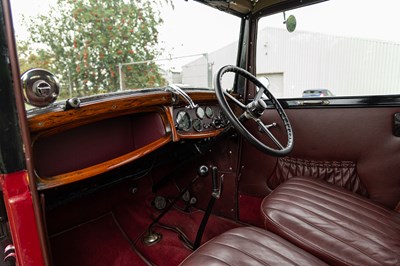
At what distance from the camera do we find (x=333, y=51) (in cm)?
163

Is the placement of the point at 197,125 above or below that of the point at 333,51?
below

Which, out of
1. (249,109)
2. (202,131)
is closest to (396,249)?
(249,109)

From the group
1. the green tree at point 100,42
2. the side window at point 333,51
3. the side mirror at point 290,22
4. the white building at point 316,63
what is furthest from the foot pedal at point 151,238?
the side mirror at point 290,22

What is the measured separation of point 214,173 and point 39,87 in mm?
912

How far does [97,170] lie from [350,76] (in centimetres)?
163

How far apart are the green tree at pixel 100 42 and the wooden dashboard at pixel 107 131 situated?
0.87 ft

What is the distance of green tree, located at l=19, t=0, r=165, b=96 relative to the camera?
4.56 feet

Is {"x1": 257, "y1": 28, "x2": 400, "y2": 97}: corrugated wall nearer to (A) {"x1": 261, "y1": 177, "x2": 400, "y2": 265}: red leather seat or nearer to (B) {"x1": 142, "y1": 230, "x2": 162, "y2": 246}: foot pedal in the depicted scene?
(A) {"x1": 261, "y1": 177, "x2": 400, "y2": 265}: red leather seat

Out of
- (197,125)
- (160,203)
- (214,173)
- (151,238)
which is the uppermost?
(197,125)

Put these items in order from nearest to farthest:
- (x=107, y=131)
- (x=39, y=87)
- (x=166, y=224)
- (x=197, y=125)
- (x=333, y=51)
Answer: (x=39, y=87)
(x=107, y=131)
(x=197, y=125)
(x=333, y=51)
(x=166, y=224)

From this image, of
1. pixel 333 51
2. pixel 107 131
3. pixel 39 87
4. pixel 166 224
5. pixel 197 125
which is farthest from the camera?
pixel 166 224

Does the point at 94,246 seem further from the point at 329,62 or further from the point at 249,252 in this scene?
the point at 329,62

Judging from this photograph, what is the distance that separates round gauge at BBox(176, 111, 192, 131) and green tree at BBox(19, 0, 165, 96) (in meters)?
0.37

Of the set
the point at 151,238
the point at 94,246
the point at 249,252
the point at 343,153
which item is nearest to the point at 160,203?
the point at 151,238
